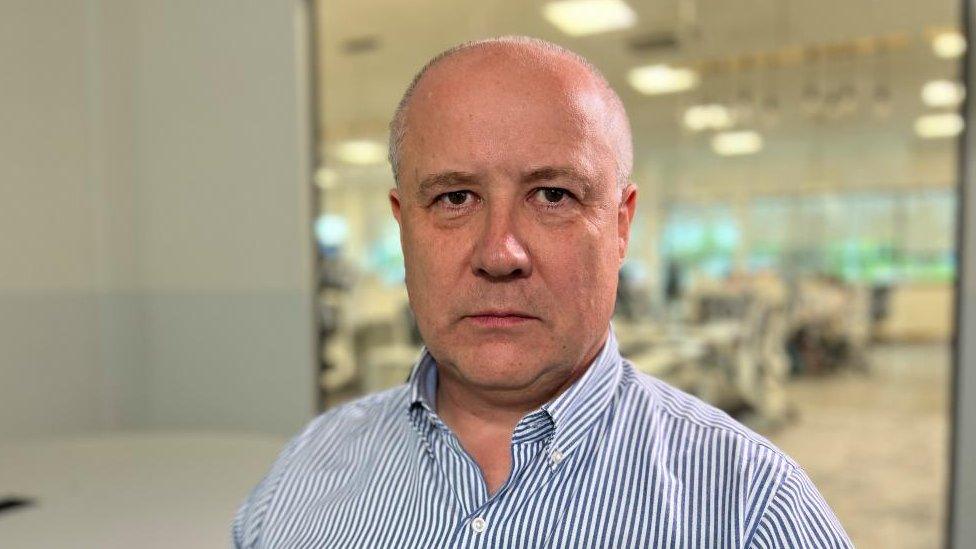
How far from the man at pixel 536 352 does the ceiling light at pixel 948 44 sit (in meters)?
2.25

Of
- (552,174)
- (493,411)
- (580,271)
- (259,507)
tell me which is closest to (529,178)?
(552,174)

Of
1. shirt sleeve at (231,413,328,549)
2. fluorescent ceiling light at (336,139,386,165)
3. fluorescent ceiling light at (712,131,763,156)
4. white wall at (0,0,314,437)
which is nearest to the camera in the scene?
shirt sleeve at (231,413,328,549)

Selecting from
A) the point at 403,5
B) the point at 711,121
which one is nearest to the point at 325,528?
the point at 711,121

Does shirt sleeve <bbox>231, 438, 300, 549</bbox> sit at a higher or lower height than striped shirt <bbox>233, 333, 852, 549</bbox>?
lower

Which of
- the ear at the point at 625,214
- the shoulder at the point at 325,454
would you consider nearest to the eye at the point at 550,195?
the ear at the point at 625,214

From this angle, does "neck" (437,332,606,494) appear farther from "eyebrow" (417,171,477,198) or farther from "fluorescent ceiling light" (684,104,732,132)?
"fluorescent ceiling light" (684,104,732,132)

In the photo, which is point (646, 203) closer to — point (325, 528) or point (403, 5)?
point (403, 5)

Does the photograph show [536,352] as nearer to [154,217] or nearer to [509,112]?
[509,112]

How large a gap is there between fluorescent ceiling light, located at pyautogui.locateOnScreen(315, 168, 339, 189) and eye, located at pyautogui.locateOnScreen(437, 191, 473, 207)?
2544 mm

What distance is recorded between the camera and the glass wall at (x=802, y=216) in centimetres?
268

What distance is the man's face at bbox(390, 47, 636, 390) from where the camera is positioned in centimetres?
89

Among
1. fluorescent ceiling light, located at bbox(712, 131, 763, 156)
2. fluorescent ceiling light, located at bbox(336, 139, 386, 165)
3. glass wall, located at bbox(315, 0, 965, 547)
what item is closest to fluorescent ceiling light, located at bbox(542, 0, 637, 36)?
glass wall, located at bbox(315, 0, 965, 547)

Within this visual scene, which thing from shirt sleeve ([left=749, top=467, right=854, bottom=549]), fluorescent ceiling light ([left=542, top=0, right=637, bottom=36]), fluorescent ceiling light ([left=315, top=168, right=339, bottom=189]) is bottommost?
shirt sleeve ([left=749, top=467, right=854, bottom=549])

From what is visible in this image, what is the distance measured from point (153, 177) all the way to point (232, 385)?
111cm
